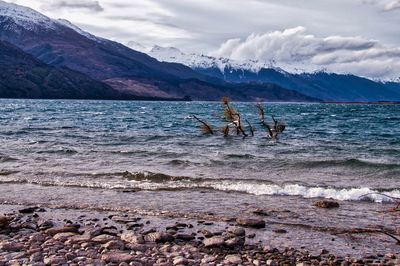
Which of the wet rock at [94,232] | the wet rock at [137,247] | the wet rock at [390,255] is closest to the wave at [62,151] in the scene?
the wet rock at [94,232]

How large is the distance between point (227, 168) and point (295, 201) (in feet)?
29.7

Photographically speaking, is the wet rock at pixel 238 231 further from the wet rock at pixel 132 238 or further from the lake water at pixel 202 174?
the lake water at pixel 202 174

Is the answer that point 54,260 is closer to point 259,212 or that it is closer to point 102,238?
point 102,238

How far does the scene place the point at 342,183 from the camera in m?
23.1

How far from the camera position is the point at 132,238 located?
1212 cm

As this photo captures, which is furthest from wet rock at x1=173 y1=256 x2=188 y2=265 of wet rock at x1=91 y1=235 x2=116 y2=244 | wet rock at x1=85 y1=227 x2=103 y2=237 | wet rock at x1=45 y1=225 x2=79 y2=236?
wet rock at x1=45 y1=225 x2=79 y2=236

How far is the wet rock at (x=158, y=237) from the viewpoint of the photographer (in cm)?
1222

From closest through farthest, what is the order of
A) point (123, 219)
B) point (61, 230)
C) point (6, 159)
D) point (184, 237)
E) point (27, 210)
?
point (184, 237)
point (61, 230)
point (123, 219)
point (27, 210)
point (6, 159)

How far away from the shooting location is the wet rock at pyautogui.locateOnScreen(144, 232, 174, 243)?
481 inches

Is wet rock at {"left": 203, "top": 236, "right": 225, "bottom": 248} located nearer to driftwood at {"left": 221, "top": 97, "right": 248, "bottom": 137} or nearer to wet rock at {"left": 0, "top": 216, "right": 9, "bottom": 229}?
wet rock at {"left": 0, "top": 216, "right": 9, "bottom": 229}

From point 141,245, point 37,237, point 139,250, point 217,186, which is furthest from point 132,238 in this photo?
point 217,186

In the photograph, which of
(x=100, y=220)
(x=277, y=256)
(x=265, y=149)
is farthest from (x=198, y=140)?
(x=277, y=256)

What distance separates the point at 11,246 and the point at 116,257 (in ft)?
8.62

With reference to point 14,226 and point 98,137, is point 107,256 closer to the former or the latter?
point 14,226
